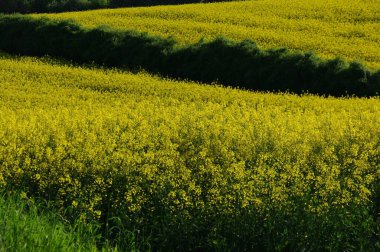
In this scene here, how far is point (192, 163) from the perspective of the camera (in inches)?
388

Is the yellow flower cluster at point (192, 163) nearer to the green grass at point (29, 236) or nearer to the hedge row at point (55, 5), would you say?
the green grass at point (29, 236)

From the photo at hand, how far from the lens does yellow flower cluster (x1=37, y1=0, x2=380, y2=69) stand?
27.1m

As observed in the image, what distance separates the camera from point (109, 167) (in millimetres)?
9273

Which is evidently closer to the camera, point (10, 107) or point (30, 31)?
point (10, 107)

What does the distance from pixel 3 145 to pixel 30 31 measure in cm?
2093

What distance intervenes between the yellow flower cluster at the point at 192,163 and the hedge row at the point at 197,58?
7.40 metres

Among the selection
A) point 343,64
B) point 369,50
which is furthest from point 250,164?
point 369,50

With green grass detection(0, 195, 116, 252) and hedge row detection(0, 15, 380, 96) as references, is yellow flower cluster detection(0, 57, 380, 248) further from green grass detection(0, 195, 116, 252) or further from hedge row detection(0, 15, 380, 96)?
hedge row detection(0, 15, 380, 96)

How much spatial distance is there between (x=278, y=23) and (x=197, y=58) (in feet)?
25.8

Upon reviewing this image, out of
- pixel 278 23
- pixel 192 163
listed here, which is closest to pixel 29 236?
pixel 192 163

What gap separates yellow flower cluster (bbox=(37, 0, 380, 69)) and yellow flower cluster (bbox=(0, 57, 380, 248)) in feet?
41.6

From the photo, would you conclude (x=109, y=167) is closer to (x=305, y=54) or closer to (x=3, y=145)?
(x=3, y=145)

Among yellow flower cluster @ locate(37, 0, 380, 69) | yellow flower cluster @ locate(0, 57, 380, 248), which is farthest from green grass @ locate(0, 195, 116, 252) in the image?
yellow flower cluster @ locate(37, 0, 380, 69)

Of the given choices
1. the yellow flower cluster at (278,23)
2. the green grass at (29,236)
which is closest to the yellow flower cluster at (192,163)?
the green grass at (29,236)
